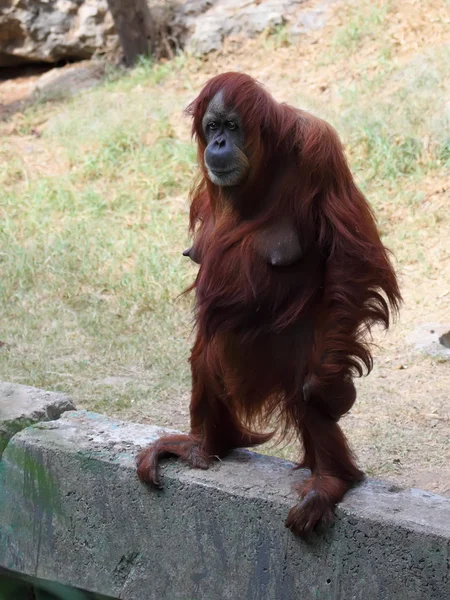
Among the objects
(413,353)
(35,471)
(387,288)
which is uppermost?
(387,288)

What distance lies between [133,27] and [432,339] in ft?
18.6

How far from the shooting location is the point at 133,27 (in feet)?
30.1

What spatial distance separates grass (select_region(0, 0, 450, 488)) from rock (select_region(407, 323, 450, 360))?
0.10 metres

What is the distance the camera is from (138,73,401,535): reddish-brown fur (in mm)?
2396

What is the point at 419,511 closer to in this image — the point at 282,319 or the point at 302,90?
the point at 282,319

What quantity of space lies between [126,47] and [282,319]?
24.4 feet

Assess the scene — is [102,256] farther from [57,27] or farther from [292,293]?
[57,27]

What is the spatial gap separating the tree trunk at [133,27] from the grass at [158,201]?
24 centimetres

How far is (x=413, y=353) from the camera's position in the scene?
4773mm

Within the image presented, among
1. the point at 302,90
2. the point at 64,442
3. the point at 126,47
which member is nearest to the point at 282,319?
the point at 64,442

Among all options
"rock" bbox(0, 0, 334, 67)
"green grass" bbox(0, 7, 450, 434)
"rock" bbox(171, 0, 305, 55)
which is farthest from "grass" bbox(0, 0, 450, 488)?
"rock" bbox(0, 0, 334, 67)

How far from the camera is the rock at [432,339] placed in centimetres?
474

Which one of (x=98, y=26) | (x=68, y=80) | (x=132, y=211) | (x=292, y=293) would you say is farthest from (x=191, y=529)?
(x=98, y=26)

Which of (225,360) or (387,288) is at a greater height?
(387,288)
